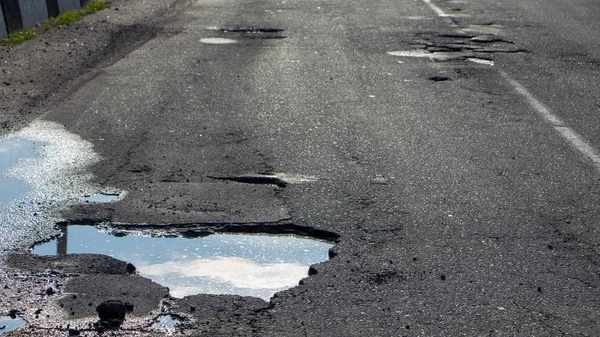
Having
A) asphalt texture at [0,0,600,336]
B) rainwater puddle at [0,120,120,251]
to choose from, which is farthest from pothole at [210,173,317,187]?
rainwater puddle at [0,120,120,251]

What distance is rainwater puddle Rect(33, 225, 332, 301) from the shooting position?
474 cm

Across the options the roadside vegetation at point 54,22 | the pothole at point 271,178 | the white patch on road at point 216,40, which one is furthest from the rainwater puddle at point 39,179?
the white patch on road at point 216,40

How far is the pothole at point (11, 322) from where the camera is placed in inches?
162

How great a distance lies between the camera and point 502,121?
7953 millimetres

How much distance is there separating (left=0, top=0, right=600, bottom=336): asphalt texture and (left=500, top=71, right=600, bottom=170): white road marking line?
0.17 ft

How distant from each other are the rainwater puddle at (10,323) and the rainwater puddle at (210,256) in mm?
778

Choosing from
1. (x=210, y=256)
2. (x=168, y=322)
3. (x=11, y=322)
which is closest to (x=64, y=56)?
(x=210, y=256)

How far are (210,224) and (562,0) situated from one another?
13641mm

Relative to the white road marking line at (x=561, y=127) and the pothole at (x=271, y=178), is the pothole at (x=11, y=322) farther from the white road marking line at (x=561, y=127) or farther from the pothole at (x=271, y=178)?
the white road marking line at (x=561, y=127)

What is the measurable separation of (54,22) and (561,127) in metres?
8.43

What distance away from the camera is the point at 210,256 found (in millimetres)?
5105

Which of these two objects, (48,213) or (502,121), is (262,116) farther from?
(48,213)

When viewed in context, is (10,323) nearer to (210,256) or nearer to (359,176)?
(210,256)

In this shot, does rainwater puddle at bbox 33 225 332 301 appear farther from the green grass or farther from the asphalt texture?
the green grass
